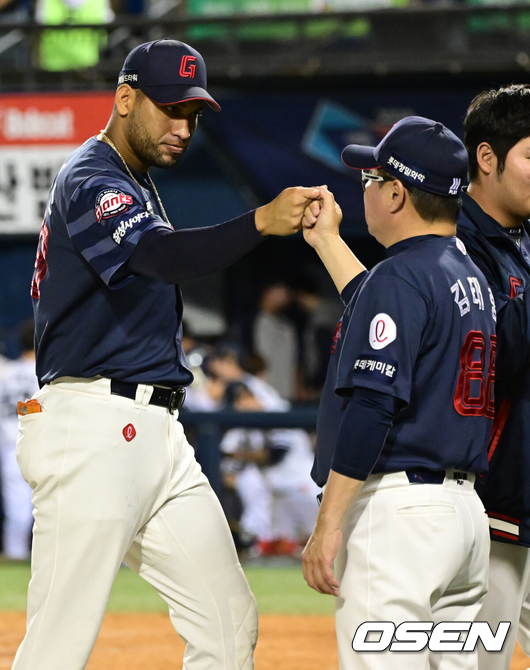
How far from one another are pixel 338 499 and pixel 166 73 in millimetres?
1383

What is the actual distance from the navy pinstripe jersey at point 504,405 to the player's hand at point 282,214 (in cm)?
57

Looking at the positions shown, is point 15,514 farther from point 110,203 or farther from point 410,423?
point 410,423

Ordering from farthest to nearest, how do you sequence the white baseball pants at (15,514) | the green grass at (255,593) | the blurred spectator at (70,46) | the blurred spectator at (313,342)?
the blurred spectator at (313,342) → the blurred spectator at (70,46) → the white baseball pants at (15,514) → the green grass at (255,593)

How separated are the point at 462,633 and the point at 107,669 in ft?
8.49

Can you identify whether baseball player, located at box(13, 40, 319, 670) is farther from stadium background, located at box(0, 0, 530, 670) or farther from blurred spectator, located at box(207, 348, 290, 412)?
stadium background, located at box(0, 0, 530, 670)

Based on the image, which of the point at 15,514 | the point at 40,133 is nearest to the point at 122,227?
the point at 15,514

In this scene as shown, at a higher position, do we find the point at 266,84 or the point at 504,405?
the point at 266,84

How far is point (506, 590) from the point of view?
3.01 metres

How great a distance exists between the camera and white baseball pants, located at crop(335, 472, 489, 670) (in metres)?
2.41

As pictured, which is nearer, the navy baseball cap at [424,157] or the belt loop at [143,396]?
the navy baseball cap at [424,157]

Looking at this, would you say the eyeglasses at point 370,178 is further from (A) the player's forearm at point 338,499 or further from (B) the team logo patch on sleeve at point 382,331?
(A) the player's forearm at point 338,499

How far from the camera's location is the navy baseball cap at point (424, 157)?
101 inches

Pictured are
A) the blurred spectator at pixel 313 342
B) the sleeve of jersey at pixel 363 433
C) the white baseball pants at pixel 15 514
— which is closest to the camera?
the sleeve of jersey at pixel 363 433

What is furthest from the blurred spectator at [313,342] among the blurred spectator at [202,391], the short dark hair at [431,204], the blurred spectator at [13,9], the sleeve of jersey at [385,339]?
the sleeve of jersey at [385,339]
